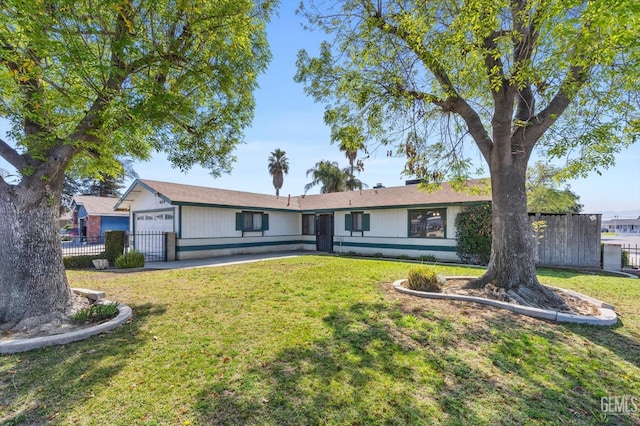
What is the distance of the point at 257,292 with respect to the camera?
279 inches

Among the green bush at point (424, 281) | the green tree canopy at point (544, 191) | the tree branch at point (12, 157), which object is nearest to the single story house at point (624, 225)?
the green tree canopy at point (544, 191)

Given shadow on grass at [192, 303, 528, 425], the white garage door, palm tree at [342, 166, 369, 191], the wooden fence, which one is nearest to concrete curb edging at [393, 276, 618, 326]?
shadow on grass at [192, 303, 528, 425]

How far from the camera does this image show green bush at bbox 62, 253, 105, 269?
1101 centimetres

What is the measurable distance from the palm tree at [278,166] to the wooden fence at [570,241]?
80.7 feet

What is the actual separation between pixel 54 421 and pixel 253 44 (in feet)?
22.3

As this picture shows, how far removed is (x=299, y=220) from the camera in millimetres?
19703

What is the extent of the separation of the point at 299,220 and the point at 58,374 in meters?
16.5

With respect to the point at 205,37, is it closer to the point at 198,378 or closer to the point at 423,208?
the point at 198,378

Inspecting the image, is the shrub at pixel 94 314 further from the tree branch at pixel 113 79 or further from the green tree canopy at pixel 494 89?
the green tree canopy at pixel 494 89

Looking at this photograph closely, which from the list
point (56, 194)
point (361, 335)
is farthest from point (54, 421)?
point (56, 194)

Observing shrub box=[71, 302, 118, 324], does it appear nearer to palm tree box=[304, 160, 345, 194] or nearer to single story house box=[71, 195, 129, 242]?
single story house box=[71, 195, 129, 242]

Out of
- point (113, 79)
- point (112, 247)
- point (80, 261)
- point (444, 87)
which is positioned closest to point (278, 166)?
point (112, 247)

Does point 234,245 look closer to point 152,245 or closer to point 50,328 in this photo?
point 152,245

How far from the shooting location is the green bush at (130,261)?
11.1 metres
